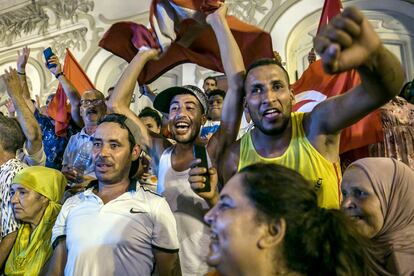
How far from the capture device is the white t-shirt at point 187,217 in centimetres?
205

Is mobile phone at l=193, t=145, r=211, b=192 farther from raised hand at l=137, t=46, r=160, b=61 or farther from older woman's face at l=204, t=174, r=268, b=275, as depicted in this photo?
raised hand at l=137, t=46, r=160, b=61

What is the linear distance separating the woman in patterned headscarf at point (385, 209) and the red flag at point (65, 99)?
302cm

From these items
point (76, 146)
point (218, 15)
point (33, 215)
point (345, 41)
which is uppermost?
point (218, 15)

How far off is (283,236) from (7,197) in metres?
2.02

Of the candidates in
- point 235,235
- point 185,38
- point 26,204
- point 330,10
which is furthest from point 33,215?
point 330,10

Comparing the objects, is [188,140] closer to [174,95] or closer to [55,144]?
[174,95]

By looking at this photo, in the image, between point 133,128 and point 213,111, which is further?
point 213,111

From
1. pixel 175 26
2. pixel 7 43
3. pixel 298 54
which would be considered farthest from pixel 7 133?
pixel 7 43

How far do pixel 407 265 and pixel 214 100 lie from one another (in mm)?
2465

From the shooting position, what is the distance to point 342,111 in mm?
1660

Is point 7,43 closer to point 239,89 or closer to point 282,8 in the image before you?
point 282,8

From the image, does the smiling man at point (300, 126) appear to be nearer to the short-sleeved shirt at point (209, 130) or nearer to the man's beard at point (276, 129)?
the man's beard at point (276, 129)

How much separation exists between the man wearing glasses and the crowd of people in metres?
0.07

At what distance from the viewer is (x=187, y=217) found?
211cm
